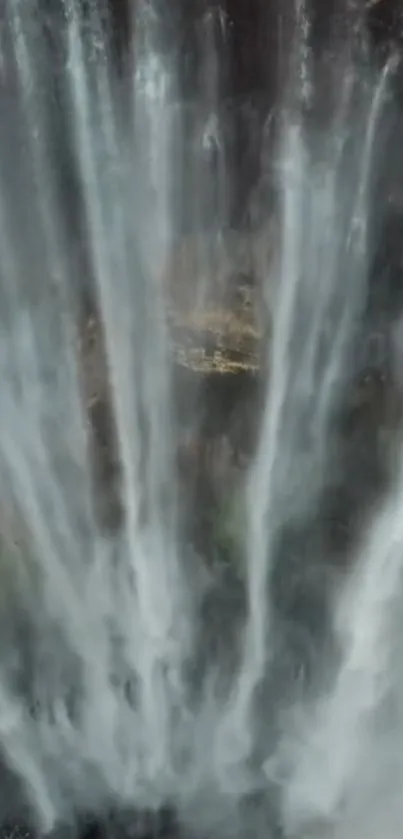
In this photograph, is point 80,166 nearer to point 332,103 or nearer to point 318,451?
point 332,103

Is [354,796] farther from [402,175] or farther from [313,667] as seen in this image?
[402,175]

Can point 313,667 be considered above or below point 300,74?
below

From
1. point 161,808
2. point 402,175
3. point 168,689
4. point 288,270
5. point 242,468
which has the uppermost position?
point 402,175

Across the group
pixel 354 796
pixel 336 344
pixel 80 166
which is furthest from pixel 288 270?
pixel 354 796

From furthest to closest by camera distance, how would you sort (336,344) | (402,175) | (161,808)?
1. (336,344)
2. (402,175)
3. (161,808)

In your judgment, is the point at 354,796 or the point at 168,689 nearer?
the point at 354,796

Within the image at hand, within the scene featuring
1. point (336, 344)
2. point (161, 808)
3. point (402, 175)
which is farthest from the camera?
point (336, 344)
